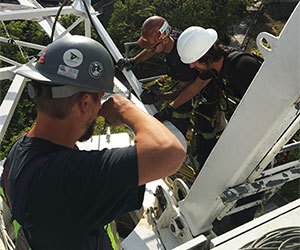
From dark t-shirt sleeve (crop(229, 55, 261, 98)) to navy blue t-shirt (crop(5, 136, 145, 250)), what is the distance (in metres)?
1.61

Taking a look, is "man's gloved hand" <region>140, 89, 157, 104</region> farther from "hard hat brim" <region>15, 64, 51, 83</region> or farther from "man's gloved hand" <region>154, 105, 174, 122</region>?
"hard hat brim" <region>15, 64, 51, 83</region>

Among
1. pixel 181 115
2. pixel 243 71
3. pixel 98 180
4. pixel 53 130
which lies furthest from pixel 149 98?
pixel 98 180

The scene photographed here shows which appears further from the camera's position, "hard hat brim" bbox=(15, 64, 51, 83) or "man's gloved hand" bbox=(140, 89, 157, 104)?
"man's gloved hand" bbox=(140, 89, 157, 104)

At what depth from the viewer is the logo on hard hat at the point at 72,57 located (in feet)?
5.59

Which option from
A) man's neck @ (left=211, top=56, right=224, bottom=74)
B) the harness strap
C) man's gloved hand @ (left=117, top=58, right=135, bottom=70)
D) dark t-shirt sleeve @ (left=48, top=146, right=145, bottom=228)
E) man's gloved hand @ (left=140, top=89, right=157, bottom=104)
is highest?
dark t-shirt sleeve @ (left=48, top=146, right=145, bottom=228)

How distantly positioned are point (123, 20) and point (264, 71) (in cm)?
1459

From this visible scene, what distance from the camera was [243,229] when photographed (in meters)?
1.83

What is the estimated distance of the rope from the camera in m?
1.57

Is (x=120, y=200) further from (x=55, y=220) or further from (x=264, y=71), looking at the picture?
(x=264, y=71)

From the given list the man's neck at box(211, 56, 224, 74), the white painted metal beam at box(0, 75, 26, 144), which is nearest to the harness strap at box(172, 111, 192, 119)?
the man's neck at box(211, 56, 224, 74)

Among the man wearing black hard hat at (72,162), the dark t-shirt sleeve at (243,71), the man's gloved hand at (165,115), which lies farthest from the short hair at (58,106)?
the man's gloved hand at (165,115)

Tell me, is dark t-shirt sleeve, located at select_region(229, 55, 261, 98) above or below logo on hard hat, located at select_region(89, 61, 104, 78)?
below

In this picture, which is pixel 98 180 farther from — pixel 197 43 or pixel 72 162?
pixel 197 43

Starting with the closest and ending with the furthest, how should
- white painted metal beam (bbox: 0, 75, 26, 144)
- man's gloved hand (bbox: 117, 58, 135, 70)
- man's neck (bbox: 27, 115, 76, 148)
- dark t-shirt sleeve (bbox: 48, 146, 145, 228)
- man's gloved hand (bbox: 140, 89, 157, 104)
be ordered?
dark t-shirt sleeve (bbox: 48, 146, 145, 228)
man's neck (bbox: 27, 115, 76, 148)
man's gloved hand (bbox: 140, 89, 157, 104)
white painted metal beam (bbox: 0, 75, 26, 144)
man's gloved hand (bbox: 117, 58, 135, 70)
